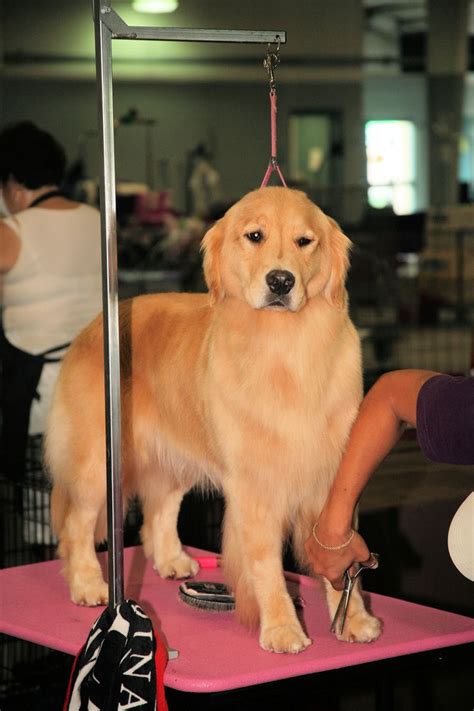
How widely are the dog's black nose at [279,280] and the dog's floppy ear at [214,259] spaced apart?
0.54 feet

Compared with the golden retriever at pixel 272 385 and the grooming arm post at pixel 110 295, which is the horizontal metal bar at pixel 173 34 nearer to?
the grooming arm post at pixel 110 295

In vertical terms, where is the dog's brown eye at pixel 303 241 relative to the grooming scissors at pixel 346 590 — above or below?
above

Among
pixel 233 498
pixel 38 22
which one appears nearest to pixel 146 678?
pixel 233 498

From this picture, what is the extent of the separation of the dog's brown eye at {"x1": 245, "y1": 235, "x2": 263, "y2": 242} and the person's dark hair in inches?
64.5

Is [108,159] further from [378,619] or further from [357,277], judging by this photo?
[357,277]

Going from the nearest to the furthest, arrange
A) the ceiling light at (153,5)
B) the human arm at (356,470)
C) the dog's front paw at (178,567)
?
1. the human arm at (356,470)
2. the dog's front paw at (178,567)
3. the ceiling light at (153,5)

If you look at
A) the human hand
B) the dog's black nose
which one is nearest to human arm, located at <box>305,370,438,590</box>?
the human hand

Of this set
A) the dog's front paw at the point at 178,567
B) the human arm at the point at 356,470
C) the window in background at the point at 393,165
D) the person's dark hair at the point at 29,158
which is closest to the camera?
the human arm at the point at 356,470

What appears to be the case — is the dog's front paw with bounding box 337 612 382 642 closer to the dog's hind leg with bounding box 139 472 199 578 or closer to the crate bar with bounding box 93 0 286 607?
the crate bar with bounding box 93 0 286 607

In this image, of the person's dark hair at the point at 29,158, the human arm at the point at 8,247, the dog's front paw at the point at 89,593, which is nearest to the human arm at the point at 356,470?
the dog's front paw at the point at 89,593

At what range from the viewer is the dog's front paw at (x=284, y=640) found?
1.88m

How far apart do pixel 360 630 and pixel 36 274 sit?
179cm

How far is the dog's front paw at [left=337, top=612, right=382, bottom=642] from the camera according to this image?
193 centimetres

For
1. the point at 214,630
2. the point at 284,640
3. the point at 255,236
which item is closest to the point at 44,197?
the point at 255,236
